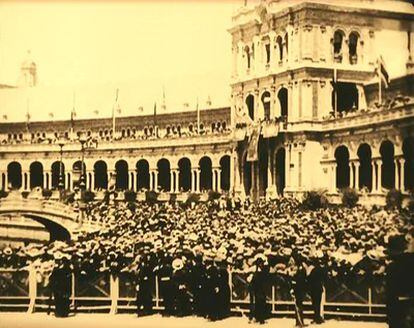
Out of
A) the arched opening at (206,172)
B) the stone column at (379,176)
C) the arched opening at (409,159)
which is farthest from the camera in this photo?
the arched opening at (206,172)

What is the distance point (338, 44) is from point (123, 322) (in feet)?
68.7

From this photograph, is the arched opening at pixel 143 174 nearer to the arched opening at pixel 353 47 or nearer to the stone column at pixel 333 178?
the stone column at pixel 333 178

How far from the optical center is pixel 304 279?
Result: 14914mm

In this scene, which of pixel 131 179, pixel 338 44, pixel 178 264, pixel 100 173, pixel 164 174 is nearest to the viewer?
pixel 178 264

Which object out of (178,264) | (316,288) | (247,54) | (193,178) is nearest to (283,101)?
(247,54)

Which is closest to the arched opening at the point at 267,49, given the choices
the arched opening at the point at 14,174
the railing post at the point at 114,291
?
the arched opening at the point at 14,174

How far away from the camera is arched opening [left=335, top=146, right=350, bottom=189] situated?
87.4 ft

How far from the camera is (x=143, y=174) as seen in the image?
4456 centimetres

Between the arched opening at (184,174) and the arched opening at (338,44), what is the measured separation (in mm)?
11049

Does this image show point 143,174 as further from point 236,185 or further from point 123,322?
point 123,322

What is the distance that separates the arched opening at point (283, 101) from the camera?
39.0m

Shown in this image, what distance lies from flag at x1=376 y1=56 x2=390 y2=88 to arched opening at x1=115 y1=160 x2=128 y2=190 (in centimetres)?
1948

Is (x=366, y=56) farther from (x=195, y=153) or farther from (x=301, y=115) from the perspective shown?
(x=195, y=153)

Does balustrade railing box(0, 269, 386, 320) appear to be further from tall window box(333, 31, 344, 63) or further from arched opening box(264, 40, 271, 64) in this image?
arched opening box(264, 40, 271, 64)
